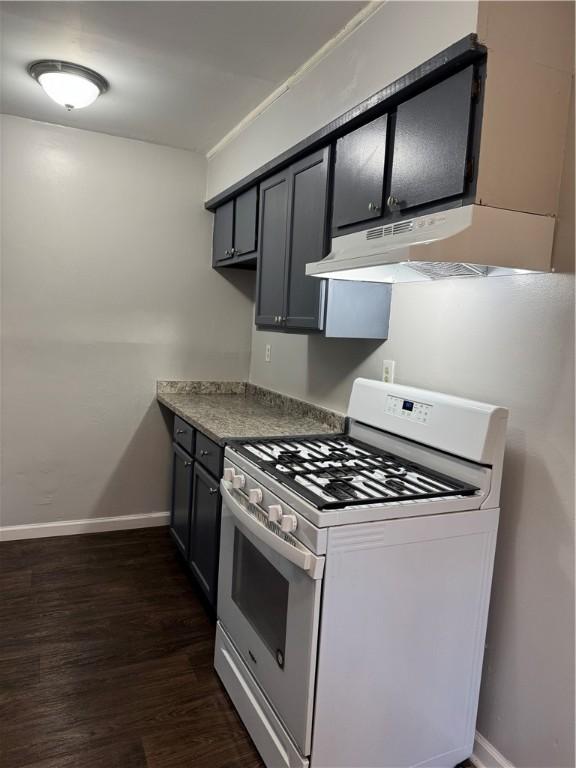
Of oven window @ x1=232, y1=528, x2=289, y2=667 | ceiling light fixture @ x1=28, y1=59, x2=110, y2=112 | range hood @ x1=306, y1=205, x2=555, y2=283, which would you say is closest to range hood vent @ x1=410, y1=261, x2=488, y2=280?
range hood @ x1=306, y1=205, x2=555, y2=283

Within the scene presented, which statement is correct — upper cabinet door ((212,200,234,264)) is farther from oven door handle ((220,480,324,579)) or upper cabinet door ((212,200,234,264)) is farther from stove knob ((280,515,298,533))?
stove knob ((280,515,298,533))

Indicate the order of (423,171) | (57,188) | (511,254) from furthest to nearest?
1. (57,188)
2. (423,171)
3. (511,254)

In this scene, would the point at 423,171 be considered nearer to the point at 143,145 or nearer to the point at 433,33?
the point at 433,33

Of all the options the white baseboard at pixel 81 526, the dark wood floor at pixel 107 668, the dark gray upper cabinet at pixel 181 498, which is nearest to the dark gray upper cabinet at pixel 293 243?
the dark gray upper cabinet at pixel 181 498

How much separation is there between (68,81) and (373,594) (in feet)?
8.20

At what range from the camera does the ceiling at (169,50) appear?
1976mm

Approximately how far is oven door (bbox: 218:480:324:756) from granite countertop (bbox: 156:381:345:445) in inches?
18.0

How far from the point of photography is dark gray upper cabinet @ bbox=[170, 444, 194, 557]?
2.95 metres

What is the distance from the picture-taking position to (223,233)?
3486 mm

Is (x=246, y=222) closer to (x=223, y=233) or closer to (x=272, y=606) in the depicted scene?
(x=223, y=233)

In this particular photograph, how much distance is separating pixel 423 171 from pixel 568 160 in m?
0.41

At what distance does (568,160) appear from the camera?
1.58 m

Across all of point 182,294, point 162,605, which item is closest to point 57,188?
point 182,294

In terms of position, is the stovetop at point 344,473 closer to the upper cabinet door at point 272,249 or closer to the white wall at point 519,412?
the white wall at point 519,412
